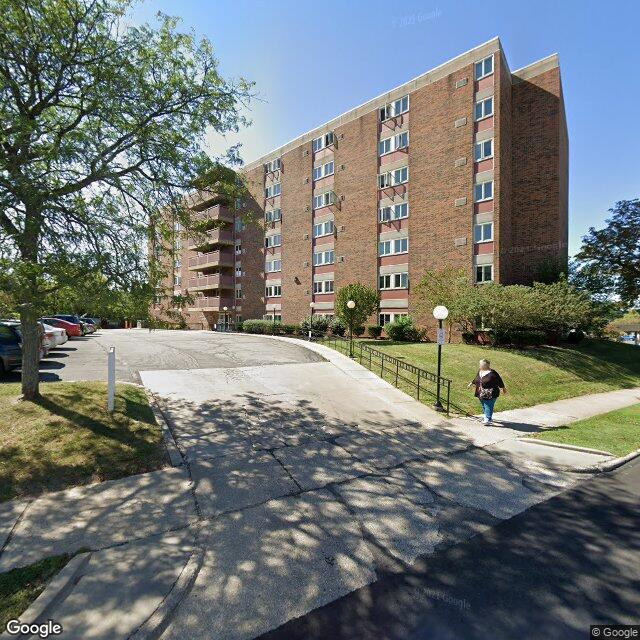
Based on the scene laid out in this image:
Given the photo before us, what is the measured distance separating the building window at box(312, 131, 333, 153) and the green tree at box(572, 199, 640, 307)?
958 inches

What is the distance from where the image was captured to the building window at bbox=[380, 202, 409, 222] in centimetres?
2823

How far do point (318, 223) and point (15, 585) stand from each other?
112 ft

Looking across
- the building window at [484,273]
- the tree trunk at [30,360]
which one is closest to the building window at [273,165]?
the building window at [484,273]

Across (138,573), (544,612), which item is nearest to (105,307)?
(138,573)

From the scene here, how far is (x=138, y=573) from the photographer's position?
11.3 ft

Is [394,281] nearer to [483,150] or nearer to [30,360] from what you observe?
[483,150]

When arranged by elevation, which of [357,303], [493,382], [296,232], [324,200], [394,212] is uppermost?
[324,200]

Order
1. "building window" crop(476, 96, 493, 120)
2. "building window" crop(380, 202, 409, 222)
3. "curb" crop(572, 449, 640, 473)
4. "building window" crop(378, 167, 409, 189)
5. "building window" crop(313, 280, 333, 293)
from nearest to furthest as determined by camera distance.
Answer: "curb" crop(572, 449, 640, 473) → "building window" crop(476, 96, 493, 120) → "building window" crop(380, 202, 409, 222) → "building window" crop(378, 167, 409, 189) → "building window" crop(313, 280, 333, 293)

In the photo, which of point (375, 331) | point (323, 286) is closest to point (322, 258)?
point (323, 286)

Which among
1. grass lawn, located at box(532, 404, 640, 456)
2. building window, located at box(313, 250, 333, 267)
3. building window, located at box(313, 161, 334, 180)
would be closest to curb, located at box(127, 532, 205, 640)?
grass lawn, located at box(532, 404, 640, 456)

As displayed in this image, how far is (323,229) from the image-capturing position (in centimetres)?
3434

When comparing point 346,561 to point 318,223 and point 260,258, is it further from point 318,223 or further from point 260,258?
point 260,258

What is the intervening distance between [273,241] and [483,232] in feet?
76.6

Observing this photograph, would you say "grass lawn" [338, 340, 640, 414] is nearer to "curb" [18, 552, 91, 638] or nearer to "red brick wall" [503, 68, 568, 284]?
"red brick wall" [503, 68, 568, 284]
